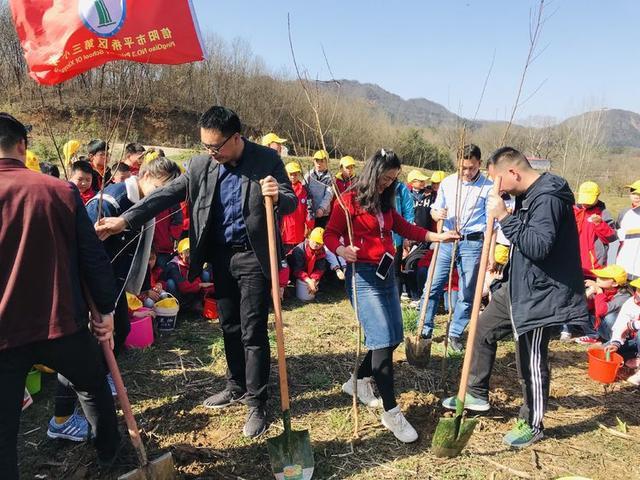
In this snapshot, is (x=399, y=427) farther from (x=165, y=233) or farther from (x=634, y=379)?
(x=165, y=233)

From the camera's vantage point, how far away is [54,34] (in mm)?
5145

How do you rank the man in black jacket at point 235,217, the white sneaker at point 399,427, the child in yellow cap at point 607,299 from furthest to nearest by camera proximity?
1. the child in yellow cap at point 607,299
2. the white sneaker at point 399,427
3. the man in black jacket at point 235,217

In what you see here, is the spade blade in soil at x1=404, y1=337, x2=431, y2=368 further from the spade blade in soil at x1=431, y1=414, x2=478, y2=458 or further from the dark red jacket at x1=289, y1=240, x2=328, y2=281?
the dark red jacket at x1=289, y1=240, x2=328, y2=281

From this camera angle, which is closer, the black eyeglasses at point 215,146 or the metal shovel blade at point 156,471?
the metal shovel blade at point 156,471

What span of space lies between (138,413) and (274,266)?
194 cm

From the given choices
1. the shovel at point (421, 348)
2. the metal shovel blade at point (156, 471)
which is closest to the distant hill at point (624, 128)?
the shovel at point (421, 348)

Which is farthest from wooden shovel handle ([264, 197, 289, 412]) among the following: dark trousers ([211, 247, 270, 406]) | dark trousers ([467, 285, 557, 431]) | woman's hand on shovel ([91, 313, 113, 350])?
dark trousers ([467, 285, 557, 431])

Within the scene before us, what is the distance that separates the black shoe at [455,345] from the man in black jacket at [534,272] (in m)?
1.53

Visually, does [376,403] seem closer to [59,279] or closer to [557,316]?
[557,316]

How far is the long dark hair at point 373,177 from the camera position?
3160 mm

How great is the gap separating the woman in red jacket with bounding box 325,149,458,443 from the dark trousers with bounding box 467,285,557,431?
775 millimetres

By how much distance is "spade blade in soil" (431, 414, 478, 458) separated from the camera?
3.00m

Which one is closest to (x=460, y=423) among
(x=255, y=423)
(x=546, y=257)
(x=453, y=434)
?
(x=453, y=434)

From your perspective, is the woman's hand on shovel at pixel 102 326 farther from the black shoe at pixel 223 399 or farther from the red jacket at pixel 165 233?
the red jacket at pixel 165 233
